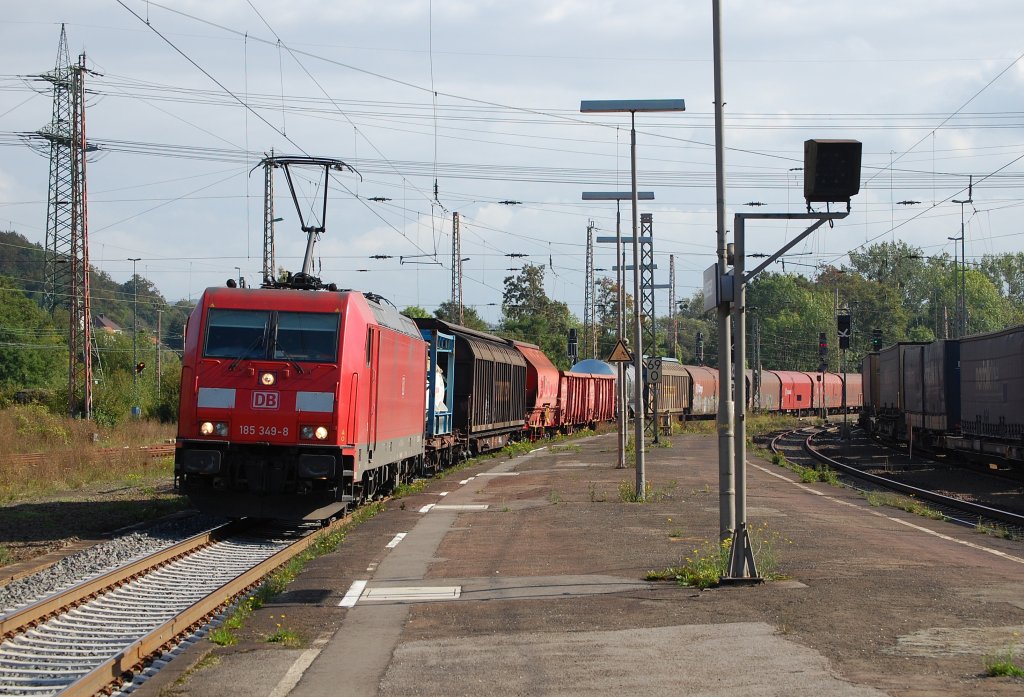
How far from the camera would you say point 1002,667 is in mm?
6922

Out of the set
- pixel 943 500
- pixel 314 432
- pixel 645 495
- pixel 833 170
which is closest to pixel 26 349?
pixel 645 495

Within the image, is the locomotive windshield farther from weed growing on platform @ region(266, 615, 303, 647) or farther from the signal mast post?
weed growing on platform @ region(266, 615, 303, 647)

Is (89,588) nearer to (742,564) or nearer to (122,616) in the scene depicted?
(122,616)

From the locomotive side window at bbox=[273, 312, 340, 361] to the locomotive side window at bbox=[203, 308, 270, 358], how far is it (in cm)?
26

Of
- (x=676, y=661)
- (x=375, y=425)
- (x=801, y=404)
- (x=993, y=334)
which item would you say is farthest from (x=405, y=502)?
(x=801, y=404)

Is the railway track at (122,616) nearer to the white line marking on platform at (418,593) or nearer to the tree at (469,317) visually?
the white line marking on platform at (418,593)

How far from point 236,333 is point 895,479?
18.9 meters

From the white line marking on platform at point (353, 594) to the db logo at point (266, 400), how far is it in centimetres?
444

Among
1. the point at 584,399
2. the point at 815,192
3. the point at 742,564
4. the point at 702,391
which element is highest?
the point at 815,192

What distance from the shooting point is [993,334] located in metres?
27.7

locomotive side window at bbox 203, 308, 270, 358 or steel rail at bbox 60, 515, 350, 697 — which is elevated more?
locomotive side window at bbox 203, 308, 270, 358

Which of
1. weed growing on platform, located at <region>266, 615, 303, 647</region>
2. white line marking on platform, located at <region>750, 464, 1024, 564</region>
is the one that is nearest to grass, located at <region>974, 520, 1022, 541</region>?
white line marking on platform, located at <region>750, 464, 1024, 564</region>

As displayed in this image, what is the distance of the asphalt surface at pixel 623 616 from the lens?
23.6 feet

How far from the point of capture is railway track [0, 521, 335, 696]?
7.92m
